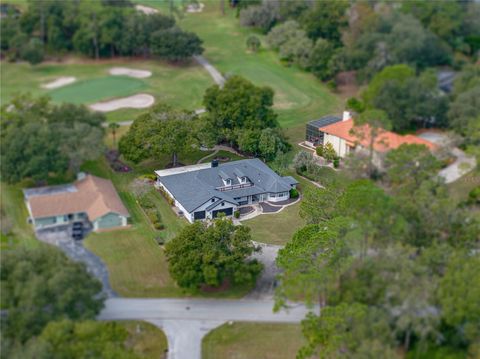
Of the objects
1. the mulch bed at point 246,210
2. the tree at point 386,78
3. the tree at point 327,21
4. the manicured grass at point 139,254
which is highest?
the tree at point 327,21

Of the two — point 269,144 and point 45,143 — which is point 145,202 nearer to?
point 45,143

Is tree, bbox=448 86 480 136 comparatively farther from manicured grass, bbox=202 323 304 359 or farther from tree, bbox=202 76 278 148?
manicured grass, bbox=202 323 304 359

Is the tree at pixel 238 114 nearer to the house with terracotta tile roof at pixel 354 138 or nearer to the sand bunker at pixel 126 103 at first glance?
the house with terracotta tile roof at pixel 354 138

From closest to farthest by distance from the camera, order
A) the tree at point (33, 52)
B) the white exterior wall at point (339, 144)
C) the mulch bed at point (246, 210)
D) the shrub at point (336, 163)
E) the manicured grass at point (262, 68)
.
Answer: the mulch bed at point (246, 210) → the shrub at point (336, 163) → the white exterior wall at point (339, 144) → the manicured grass at point (262, 68) → the tree at point (33, 52)

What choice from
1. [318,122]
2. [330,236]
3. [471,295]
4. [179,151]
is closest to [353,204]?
[330,236]

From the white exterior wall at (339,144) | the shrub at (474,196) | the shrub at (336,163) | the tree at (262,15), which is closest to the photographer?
the shrub at (474,196)

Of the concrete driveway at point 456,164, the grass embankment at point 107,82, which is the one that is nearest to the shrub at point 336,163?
the concrete driveway at point 456,164

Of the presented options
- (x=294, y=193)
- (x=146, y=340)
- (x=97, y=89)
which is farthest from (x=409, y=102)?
(x=146, y=340)
